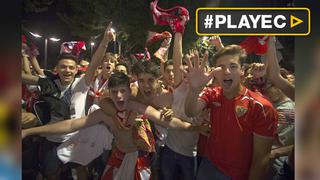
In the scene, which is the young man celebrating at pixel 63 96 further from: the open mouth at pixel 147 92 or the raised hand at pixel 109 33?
the open mouth at pixel 147 92

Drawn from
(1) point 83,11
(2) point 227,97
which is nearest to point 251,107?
(2) point 227,97

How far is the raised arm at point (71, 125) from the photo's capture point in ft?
9.20

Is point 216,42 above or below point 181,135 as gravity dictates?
above

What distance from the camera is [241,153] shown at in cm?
282

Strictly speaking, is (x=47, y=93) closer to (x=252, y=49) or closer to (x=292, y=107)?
(x=252, y=49)

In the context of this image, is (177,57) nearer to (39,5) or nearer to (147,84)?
(147,84)

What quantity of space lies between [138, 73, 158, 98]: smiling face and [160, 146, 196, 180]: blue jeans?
0.33m

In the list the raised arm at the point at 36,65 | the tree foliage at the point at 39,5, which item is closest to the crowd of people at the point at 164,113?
the raised arm at the point at 36,65

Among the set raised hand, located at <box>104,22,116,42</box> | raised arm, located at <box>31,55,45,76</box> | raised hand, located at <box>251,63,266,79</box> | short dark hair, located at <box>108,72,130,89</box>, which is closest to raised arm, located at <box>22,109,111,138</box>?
short dark hair, located at <box>108,72,130,89</box>

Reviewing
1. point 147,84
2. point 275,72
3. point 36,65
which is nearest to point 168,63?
point 147,84

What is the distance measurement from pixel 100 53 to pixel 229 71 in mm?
741

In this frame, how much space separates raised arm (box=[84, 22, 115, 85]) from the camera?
2.75 metres

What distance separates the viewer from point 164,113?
2.83 meters

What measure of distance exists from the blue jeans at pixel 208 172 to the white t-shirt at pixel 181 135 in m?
0.08
